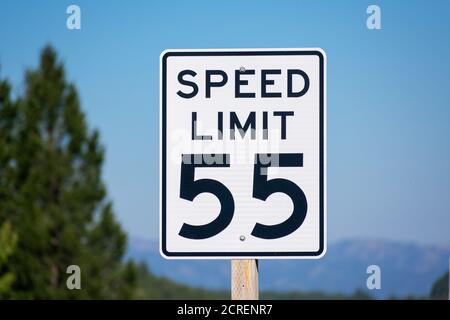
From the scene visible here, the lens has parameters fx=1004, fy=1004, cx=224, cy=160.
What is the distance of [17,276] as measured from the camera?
67875 millimetres

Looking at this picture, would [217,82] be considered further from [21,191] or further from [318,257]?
[21,191]

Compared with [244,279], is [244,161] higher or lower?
higher

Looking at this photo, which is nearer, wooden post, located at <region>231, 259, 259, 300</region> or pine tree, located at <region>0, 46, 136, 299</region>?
wooden post, located at <region>231, 259, 259, 300</region>

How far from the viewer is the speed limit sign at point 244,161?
5203mm

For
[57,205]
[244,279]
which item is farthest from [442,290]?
[57,205]

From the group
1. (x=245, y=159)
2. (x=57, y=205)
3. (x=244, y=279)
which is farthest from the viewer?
(x=57, y=205)

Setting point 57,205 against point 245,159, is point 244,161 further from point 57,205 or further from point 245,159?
point 57,205

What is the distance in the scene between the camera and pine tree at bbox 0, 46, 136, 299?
211 feet

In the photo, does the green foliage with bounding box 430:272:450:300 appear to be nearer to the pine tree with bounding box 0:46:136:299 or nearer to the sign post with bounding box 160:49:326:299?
the sign post with bounding box 160:49:326:299

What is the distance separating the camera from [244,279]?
17.4 ft

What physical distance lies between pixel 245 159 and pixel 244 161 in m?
0.01

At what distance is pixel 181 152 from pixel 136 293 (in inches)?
2406

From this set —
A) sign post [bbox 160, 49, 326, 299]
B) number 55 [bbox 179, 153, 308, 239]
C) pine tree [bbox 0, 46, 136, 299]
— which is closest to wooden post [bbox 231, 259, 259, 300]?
sign post [bbox 160, 49, 326, 299]
